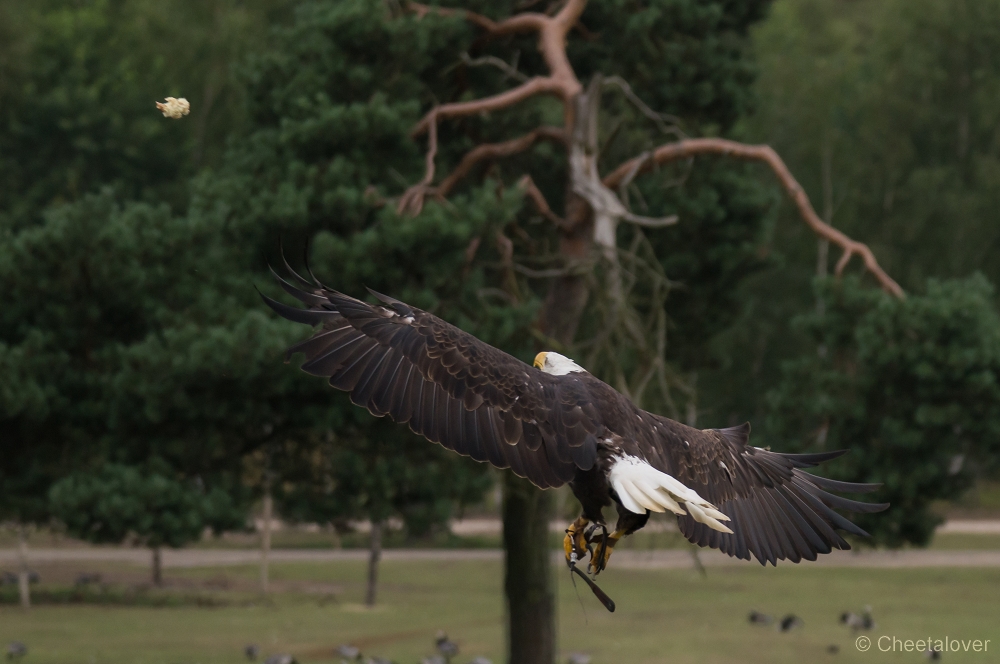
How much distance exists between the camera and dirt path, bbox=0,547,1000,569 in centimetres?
2458

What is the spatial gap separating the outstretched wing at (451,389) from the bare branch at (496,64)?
697cm

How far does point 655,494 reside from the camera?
4.64 m

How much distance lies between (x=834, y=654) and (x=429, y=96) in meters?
7.50

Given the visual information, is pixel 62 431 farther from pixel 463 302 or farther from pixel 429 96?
pixel 429 96

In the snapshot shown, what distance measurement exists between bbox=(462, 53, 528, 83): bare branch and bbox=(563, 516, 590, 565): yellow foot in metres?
7.22

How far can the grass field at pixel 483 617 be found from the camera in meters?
15.2

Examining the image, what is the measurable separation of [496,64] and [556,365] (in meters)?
7.30

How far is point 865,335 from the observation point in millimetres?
11367

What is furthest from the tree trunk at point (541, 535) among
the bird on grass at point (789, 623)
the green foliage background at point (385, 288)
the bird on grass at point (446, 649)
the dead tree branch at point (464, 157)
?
the bird on grass at point (789, 623)

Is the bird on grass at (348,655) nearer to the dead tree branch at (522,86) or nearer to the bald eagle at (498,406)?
the dead tree branch at (522,86)

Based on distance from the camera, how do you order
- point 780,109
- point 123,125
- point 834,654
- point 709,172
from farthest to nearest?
point 780,109 → point 123,125 → point 834,654 → point 709,172

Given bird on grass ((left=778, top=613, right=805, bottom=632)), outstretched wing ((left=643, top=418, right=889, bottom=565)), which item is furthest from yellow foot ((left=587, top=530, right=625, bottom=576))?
bird on grass ((left=778, top=613, right=805, bottom=632))

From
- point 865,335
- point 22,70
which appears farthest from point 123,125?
point 865,335

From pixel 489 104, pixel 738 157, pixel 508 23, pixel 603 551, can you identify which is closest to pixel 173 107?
pixel 603 551
